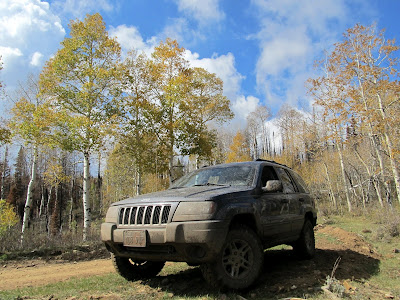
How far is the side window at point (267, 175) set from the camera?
501cm

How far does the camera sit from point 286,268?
5.34m

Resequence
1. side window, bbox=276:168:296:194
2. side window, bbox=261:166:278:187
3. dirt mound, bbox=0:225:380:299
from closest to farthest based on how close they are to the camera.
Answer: dirt mound, bbox=0:225:380:299
side window, bbox=261:166:278:187
side window, bbox=276:168:296:194

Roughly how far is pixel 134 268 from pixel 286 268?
276 centimetres

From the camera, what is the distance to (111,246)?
4.21m

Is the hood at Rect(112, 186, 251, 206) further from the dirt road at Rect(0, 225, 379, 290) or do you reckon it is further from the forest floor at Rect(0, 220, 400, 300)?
the dirt road at Rect(0, 225, 379, 290)

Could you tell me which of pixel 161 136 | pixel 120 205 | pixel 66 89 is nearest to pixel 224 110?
pixel 161 136

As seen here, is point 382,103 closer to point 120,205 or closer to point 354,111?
point 354,111

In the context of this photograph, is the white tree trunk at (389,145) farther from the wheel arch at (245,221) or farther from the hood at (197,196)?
the hood at (197,196)

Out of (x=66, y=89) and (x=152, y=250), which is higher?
(x=66, y=89)

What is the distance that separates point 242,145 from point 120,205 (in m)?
29.5

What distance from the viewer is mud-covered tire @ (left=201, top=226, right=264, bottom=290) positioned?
3.57 metres

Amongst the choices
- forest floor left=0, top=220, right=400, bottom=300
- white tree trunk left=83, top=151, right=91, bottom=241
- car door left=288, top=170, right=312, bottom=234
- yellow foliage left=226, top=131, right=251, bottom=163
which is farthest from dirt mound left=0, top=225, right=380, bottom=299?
yellow foliage left=226, top=131, right=251, bottom=163

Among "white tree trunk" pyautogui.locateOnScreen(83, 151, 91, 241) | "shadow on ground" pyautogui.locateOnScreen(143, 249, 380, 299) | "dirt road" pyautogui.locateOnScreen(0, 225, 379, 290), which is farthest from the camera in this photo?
"white tree trunk" pyautogui.locateOnScreen(83, 151, 91, 241)

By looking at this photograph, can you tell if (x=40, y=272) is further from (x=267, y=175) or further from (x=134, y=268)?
(x=267, y=175)
